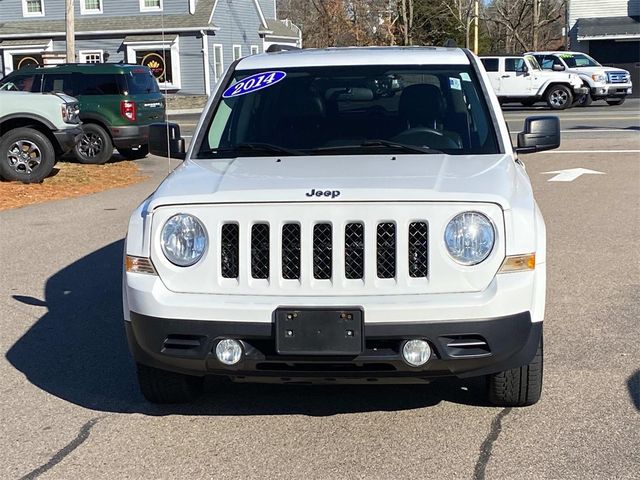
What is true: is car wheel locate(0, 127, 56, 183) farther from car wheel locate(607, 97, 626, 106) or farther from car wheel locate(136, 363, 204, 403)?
car wheel locate(607, 97, 626, 106)

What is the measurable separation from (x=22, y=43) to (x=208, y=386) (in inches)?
1690

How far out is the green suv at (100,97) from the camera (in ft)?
61.3

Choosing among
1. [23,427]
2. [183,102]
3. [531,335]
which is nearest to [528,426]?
[531,335]

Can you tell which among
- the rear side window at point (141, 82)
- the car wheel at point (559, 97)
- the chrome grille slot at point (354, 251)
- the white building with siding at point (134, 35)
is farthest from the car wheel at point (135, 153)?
the white building with siding at point (134, 35)

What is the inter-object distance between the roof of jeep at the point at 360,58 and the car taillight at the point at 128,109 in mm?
12469

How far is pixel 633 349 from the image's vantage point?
244 inches

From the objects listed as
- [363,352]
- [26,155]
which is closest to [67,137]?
[26,155]

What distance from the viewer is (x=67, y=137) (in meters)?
15.4

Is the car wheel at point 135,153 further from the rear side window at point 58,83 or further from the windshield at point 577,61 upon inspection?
the windshield at point 577,61

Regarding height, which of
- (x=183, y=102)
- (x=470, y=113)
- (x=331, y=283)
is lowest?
(x=183, y=102)

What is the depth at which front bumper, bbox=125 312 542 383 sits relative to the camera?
172 inches

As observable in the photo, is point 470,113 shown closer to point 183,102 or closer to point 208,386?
point 208,386

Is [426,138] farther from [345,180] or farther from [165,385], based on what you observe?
[165,385]

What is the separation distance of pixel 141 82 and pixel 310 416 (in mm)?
15203
